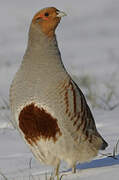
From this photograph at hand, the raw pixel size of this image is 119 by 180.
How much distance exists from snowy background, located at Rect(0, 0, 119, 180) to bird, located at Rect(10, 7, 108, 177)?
0.67 ft

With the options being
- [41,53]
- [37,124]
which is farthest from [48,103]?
[41,53]

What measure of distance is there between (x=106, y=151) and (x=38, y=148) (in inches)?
36.3

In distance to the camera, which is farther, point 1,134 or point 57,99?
point 1,134

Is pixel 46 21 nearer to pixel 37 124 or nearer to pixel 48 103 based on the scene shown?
pixel 48 103

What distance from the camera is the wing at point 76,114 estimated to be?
4.01 meters

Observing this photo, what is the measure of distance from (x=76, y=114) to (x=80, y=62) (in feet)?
21.9

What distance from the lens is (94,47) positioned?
12.1 m

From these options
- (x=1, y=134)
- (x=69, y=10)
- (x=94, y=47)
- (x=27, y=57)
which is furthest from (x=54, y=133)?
(x=69, y=10)

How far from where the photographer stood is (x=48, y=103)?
155 inches

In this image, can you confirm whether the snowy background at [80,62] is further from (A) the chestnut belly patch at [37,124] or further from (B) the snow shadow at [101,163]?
(A) the chestnut belly patch at [37,124]

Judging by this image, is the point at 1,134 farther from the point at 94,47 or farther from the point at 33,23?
the point at 94,47

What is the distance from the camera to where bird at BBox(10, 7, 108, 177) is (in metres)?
3.96

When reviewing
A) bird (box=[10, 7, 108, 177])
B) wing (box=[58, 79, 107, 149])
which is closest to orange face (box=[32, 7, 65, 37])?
bird (box=[10, 7, 108, 177])

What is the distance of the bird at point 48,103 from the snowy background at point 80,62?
0.21m
